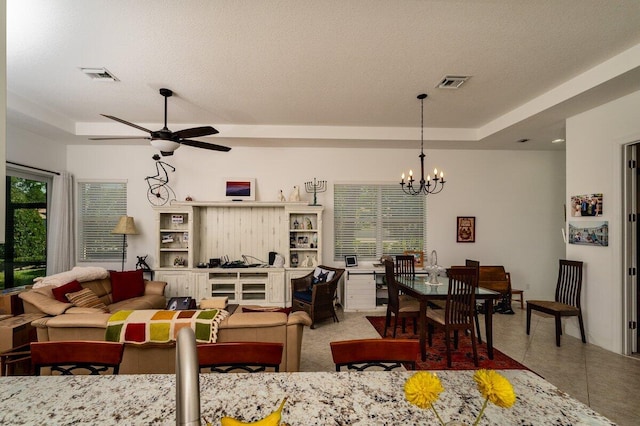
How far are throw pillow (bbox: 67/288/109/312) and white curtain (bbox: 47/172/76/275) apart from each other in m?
1.65

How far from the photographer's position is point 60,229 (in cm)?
511

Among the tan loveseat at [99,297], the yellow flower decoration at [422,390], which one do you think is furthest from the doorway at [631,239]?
the tan loveseat at [99,297]

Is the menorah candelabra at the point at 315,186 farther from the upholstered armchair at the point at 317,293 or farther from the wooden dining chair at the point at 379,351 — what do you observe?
the wooden dining chair at the point at 379,351

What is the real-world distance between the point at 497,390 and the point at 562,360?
3.81 m

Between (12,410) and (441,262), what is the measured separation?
19.8 ft

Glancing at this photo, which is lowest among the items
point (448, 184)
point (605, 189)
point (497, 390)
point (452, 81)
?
point (497, 390)

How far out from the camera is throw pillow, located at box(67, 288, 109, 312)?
149 inches

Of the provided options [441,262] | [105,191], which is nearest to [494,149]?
[441,262]

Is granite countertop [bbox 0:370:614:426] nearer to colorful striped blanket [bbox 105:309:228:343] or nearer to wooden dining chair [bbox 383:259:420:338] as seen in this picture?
colorful striped blanket [bbox 105:309:228:343]

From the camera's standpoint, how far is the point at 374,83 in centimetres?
357

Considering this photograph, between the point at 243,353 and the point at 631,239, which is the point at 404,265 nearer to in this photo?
the point at 631,239

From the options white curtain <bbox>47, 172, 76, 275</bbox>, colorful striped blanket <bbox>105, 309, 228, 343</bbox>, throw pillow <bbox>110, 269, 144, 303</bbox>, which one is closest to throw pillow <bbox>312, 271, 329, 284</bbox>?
colorful striped blanket <bbox>105, 309, 228, 343</bbox>

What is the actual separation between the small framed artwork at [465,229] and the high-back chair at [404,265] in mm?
1581

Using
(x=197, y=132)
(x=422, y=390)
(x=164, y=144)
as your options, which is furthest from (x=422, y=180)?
(x=422, y=390)
